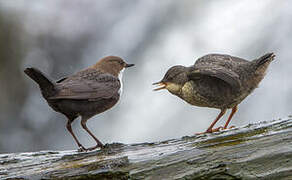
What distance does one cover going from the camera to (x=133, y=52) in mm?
10711

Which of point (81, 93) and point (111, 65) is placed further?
point (111, 65)

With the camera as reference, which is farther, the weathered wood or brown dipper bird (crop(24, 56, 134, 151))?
brown dipper bird (crop(24, 56, 134, 151))

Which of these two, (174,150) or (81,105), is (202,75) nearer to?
(81,105)

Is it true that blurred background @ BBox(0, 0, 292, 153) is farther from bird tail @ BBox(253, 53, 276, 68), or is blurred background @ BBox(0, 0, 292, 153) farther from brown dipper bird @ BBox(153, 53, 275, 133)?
bird tail @ BBox(253, 53, 276, 68)

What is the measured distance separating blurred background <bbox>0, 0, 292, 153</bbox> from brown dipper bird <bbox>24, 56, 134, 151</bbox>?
14.4 ft

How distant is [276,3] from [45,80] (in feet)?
26.6

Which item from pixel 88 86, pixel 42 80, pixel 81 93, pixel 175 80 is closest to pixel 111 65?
pixel 175 80

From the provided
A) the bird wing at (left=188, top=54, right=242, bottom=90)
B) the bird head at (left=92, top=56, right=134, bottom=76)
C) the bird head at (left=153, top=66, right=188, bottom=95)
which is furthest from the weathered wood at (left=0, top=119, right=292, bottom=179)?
the bird head at (left=92, top=56, right=134, bottom=76)

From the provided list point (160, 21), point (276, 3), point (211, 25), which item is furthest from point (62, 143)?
point (276, 3)

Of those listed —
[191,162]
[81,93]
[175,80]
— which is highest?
[175,80]

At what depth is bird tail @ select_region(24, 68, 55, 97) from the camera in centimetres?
450

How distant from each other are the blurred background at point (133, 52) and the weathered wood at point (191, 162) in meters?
5.45

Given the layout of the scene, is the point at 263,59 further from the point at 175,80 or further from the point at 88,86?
the point at 88,86

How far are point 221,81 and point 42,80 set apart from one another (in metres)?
2.19
